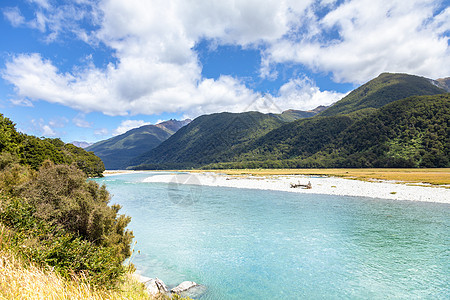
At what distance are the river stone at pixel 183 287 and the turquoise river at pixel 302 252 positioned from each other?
68 cm

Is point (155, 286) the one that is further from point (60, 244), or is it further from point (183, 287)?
point (60, 244)

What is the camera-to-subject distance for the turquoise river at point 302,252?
36.9 feet

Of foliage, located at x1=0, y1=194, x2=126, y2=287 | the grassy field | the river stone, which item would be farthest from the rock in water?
the grassy field

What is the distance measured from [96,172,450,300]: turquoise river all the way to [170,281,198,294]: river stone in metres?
0.68

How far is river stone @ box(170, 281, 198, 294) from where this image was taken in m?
10.5

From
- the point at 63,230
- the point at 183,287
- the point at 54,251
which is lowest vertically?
the point at 183,287

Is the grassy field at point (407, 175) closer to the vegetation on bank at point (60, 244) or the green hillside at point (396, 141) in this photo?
the green hillside at point (396, 141)

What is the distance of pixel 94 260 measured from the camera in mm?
7801

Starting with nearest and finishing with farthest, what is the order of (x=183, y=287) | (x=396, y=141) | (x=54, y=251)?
1. (x=54, y=251)
2. (x=183, y=287)
3. (x=396, y=141)

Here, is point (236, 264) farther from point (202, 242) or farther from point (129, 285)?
point (129, 285)

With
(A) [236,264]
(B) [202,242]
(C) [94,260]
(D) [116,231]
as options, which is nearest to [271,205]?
(B) [202,242]

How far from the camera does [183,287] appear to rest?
427 inches

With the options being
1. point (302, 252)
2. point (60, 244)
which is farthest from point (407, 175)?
point (60, 244)

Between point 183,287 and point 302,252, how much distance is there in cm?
871
